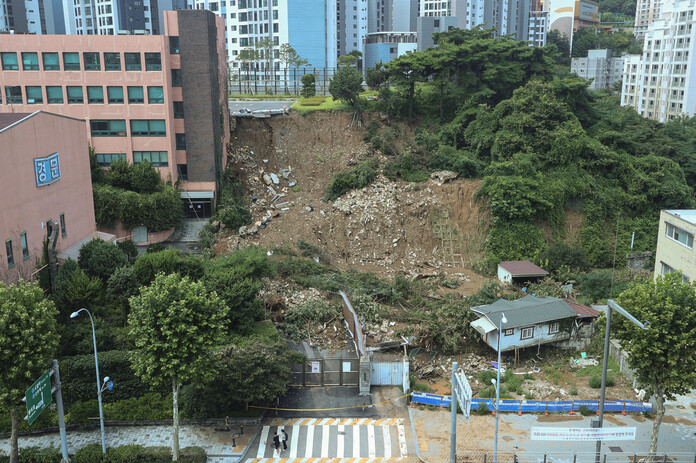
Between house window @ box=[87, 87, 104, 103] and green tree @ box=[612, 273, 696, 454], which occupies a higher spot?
house window @ box=[87, 87, 104, 103]

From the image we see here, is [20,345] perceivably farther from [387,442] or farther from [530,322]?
[530,322]

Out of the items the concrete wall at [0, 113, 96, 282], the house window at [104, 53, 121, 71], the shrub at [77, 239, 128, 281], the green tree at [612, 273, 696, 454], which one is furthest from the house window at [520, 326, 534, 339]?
the house window at [104, 53, 121, 71]

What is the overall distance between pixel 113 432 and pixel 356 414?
35.6ft

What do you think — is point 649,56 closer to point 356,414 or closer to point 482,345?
point 482,345

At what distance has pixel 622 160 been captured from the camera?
54625 mm

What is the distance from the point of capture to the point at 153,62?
4916 centimetres

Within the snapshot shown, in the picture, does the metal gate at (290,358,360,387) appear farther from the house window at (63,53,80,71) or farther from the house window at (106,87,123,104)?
the house window at (63,53,80,71)

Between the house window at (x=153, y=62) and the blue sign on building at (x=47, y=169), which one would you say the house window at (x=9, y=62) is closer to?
the house window at (x=153, y=62)

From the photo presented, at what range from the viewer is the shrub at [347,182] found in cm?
5375

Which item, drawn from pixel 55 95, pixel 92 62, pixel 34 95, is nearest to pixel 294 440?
pixel 92 62

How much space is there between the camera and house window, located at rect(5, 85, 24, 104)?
48469 mm

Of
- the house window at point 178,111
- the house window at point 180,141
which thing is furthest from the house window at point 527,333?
the house window at point 178,111

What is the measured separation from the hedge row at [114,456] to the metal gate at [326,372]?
7046 millimetres

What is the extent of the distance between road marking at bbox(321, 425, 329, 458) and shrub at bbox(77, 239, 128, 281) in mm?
15751
